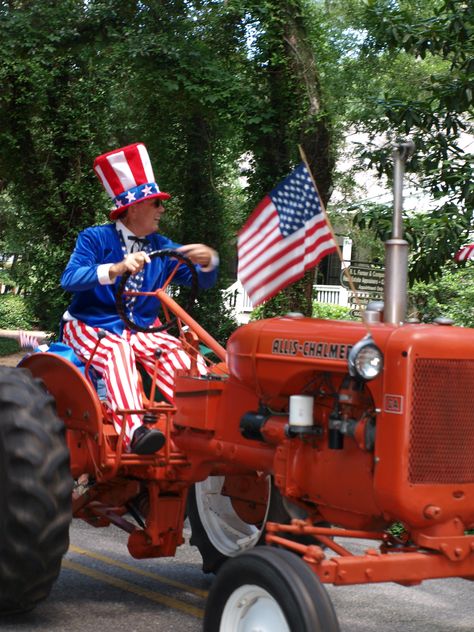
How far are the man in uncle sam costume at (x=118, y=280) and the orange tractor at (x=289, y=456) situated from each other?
13 cm

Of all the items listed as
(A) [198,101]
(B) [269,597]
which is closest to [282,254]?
(B) [269,597]

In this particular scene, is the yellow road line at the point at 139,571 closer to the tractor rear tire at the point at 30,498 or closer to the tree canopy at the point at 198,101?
the tractor rear tire at the point at 30,498

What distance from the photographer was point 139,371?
19.3 ft

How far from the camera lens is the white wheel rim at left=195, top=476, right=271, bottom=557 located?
20.2 feet

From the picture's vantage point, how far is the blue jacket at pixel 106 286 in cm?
594

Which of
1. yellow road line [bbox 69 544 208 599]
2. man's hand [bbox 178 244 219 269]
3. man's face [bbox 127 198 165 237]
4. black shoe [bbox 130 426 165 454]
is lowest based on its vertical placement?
yellow road line [bbox 69 544 208 599]

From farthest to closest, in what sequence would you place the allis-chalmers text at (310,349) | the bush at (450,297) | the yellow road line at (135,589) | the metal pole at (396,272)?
the bush at (450,297), the yellow road line at (135,589), the metal pole at (396,272), the allis-chalmers text at (310,349)

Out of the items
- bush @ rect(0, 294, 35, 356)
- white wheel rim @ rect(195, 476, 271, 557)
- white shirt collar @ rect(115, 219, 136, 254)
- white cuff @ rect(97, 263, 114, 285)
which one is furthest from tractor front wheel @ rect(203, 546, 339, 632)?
bush @ rect(0, 294, 35, 356)

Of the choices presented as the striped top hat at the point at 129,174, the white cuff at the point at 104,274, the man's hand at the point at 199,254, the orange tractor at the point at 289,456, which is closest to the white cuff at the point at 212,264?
the man's hand at the point at 199,254

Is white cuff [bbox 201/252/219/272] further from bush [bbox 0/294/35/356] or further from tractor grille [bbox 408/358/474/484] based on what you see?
bush [bbox 0/294/35/356]

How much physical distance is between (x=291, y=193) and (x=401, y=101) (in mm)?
4459

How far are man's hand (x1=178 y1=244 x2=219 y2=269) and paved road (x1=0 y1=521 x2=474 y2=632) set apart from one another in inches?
73.8

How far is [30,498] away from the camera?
4.99m

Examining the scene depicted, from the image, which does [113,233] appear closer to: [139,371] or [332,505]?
[139,371]
